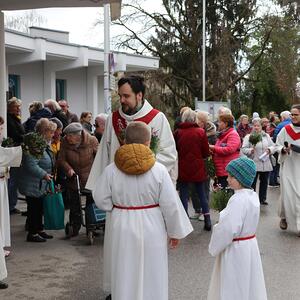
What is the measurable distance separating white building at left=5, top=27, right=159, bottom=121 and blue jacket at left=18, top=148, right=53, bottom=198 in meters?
8.32

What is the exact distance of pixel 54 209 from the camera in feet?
28.2

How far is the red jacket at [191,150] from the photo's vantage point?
9.30 m

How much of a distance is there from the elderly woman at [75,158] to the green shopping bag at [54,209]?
20 cm

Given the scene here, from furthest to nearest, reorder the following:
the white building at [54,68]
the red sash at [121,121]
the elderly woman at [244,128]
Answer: the white building at [54,68] → the elderly woman at [244,128] → the red sash at [121,121]

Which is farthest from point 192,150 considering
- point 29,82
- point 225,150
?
point 29,82

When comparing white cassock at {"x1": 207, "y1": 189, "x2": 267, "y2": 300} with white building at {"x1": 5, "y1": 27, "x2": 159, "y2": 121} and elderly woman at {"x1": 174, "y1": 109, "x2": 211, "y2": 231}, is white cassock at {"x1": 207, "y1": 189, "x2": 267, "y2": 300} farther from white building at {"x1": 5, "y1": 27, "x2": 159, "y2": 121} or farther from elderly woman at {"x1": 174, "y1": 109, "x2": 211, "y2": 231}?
white building at {"x1": 5, "y1": 27, "x2": 159, "y2": 121}

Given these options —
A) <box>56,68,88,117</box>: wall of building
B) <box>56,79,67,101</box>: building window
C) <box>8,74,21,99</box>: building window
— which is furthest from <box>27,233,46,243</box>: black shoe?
<box>56,68,88,117</box>: wall of building

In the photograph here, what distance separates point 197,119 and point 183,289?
4.24m

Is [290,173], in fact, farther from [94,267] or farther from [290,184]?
[94,267]

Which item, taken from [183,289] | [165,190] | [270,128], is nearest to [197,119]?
[183,289]

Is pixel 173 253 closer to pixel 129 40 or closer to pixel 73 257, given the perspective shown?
pixel 73 257

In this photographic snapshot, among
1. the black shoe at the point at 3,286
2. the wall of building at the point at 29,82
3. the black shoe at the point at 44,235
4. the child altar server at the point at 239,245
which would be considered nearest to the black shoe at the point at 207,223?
the black shoe at the point at 44,235

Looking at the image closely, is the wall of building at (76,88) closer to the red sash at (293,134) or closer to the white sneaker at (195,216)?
the white sneaker at (195,216)

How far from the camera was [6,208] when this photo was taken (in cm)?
749
